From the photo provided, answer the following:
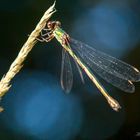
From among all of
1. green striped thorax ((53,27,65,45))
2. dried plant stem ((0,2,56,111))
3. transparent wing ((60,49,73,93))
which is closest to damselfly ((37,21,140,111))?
transparent wing ((60,49,73,93))

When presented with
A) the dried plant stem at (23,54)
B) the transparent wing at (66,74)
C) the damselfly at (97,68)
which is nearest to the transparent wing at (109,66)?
the damselfly at (97,68)

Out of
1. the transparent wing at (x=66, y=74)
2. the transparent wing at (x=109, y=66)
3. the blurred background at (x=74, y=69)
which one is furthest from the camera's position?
the blurred background at (x=74, y=69)

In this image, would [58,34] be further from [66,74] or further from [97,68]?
[97,68]

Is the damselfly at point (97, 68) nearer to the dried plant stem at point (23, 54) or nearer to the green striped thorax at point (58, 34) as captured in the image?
the green striped thorax at point (58, 34)

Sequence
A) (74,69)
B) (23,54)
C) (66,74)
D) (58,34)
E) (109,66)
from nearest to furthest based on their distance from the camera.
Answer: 1. (23,54)
2. (58,34)
3. (66,74)
4. (109,66)
5. (74,69)

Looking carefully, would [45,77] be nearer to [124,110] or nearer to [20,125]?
[20,125]

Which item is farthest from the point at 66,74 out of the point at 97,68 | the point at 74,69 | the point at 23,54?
the point at 74,69

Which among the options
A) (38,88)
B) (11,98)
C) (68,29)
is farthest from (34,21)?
(38,88)
